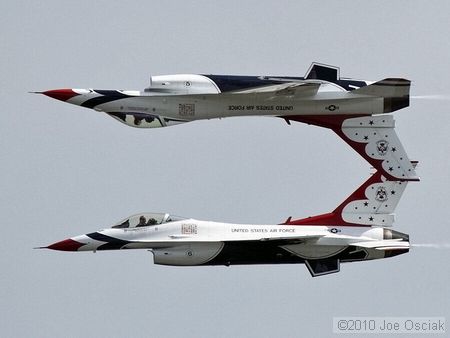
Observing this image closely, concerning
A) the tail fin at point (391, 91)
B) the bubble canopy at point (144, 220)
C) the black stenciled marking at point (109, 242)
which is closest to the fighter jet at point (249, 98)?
the tail fin at point (391, 91)

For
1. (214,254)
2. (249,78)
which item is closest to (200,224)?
(214,254)

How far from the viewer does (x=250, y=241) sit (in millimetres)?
48656

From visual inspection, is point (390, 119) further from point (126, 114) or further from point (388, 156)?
point (126, 114)

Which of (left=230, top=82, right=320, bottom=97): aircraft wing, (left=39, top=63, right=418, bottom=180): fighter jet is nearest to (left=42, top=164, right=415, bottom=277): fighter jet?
(left=39, top=63, right=418, bottom=180): fighter jet

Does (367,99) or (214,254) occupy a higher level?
(367,99)

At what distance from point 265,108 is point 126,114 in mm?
3487

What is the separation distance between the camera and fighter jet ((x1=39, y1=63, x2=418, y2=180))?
48375 millimetres

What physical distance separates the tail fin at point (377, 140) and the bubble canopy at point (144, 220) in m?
4.22

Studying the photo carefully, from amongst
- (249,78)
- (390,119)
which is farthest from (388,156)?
(249,78)

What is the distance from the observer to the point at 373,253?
49.2 metres

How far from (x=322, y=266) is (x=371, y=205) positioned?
7.00 feet

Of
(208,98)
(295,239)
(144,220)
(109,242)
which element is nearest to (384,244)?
(295,239)

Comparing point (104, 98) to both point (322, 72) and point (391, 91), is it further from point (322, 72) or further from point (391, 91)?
point (391, 91)

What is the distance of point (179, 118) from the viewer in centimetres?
4856
